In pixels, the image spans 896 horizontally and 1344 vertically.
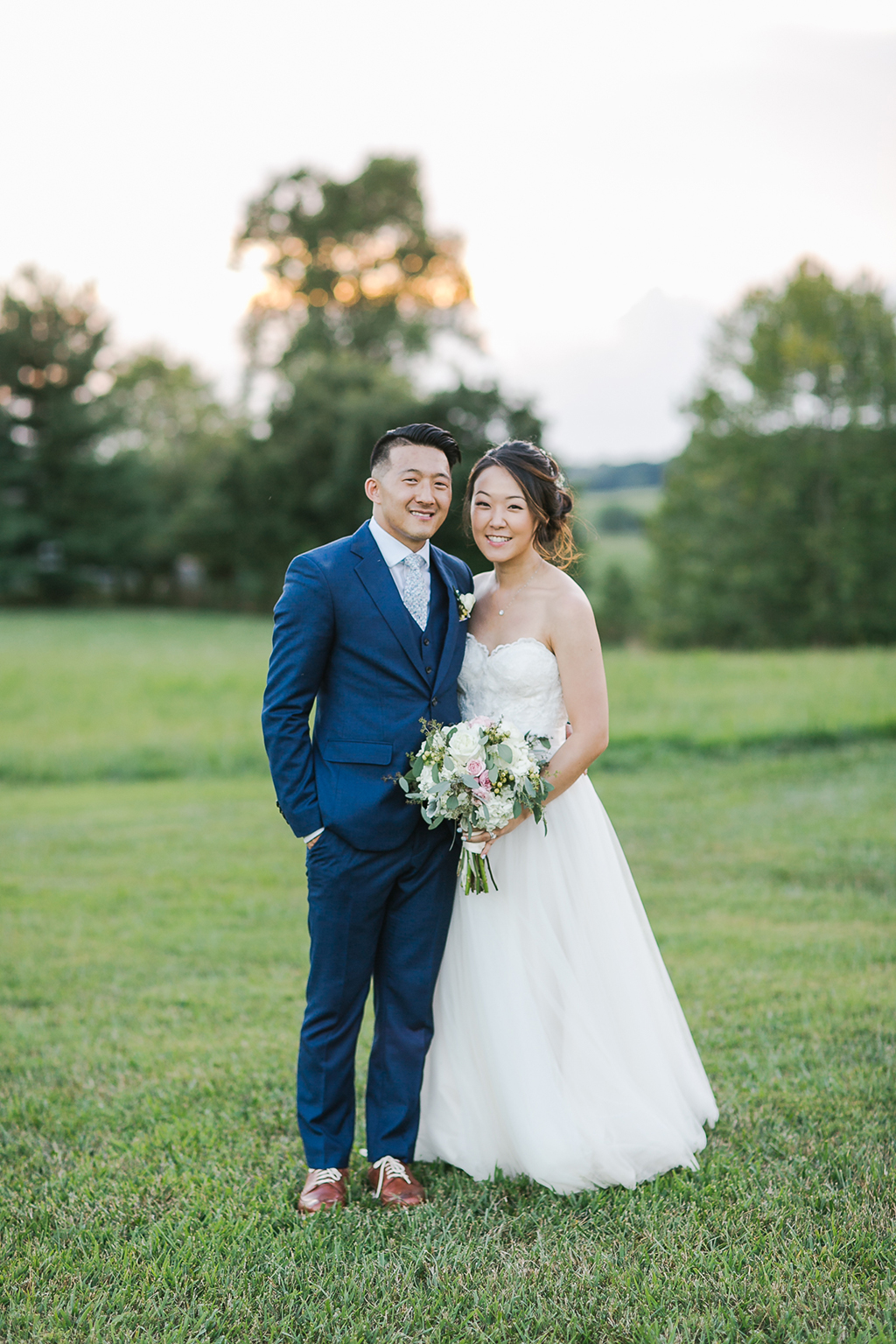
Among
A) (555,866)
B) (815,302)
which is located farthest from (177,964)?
(815,302)

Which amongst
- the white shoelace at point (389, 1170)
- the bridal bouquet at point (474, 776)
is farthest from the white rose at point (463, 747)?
the white shoelace at point (389, 1170)

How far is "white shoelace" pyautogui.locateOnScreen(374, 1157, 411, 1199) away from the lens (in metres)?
3.64

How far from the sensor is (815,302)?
3334 centimetres

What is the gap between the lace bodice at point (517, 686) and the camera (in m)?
3.75

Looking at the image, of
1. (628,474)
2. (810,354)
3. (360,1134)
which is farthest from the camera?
(628,474)

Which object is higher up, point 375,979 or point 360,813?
point 360,813

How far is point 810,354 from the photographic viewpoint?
33219 millimetres

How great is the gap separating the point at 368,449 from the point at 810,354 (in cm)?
1469

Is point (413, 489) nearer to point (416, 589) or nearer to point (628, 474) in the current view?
point (416, 589)

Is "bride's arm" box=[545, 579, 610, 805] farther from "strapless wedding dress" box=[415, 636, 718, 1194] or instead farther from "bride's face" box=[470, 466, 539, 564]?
"bride's face" box=[470, 466, 539, 564]

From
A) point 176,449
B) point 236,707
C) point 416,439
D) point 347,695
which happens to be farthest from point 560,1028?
point 176,449

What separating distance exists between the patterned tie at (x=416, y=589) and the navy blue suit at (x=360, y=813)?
0.12 feet

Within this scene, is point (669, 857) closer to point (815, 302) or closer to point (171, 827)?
point (171, 827)

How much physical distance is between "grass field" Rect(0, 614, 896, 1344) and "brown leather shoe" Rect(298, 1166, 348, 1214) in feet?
0.28
